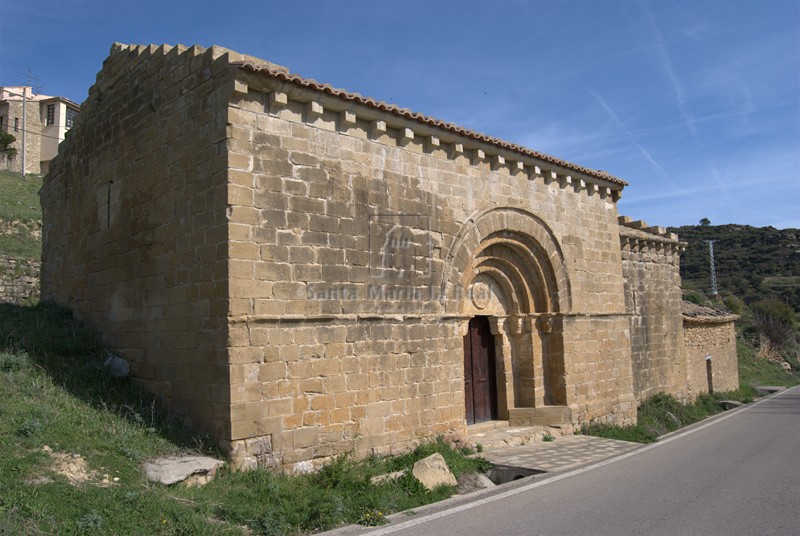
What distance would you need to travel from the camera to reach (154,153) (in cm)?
855

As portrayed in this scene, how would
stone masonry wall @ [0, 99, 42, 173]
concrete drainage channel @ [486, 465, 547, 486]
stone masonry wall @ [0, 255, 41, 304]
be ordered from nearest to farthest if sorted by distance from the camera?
concrete drainage channel @ [486, 465, 547, 486]
stone masonry wall @ [0, 255, 41, 304]
stone masonry wall @ [0, 99, 42, 173]

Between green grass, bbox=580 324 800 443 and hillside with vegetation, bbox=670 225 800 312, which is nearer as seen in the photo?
green grass, bbox=580 324 800 443

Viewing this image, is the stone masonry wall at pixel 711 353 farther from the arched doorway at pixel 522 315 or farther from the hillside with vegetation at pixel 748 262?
the hillside with vegetation at pixel 748 262

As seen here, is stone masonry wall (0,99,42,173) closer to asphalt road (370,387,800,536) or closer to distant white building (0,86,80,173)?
distant white building (0,86,80,173)

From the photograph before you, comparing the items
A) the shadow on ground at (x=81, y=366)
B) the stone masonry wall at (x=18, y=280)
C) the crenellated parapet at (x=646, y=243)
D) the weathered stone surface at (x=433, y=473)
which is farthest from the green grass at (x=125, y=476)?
the stone masonry wall at (x=18, y=280)

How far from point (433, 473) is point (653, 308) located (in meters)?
11.1

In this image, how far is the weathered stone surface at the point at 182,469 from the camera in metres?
6.06

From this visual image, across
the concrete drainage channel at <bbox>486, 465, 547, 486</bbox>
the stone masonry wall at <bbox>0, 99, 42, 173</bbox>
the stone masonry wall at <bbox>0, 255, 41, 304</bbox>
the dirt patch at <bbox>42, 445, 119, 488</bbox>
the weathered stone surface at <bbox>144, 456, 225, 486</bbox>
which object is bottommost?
the concrete drainage channel at <bbox>486, 465, 547, 486</bbox>

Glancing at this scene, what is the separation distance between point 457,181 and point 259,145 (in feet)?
12.4

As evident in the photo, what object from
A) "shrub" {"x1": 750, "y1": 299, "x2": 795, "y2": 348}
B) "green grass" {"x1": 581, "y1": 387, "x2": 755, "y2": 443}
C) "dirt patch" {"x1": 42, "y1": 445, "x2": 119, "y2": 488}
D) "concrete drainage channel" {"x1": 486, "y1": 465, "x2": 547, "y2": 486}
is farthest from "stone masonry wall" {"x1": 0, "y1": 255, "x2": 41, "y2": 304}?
"shrub" {"x1": 750, "y1": 299, "x2": 795, "y2": 348}

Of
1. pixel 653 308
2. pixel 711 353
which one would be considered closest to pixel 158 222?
pixel 653 308

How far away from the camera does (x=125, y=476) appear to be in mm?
5914

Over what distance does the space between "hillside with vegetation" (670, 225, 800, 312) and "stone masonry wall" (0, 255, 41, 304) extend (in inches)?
1787

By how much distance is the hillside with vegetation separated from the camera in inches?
1976
